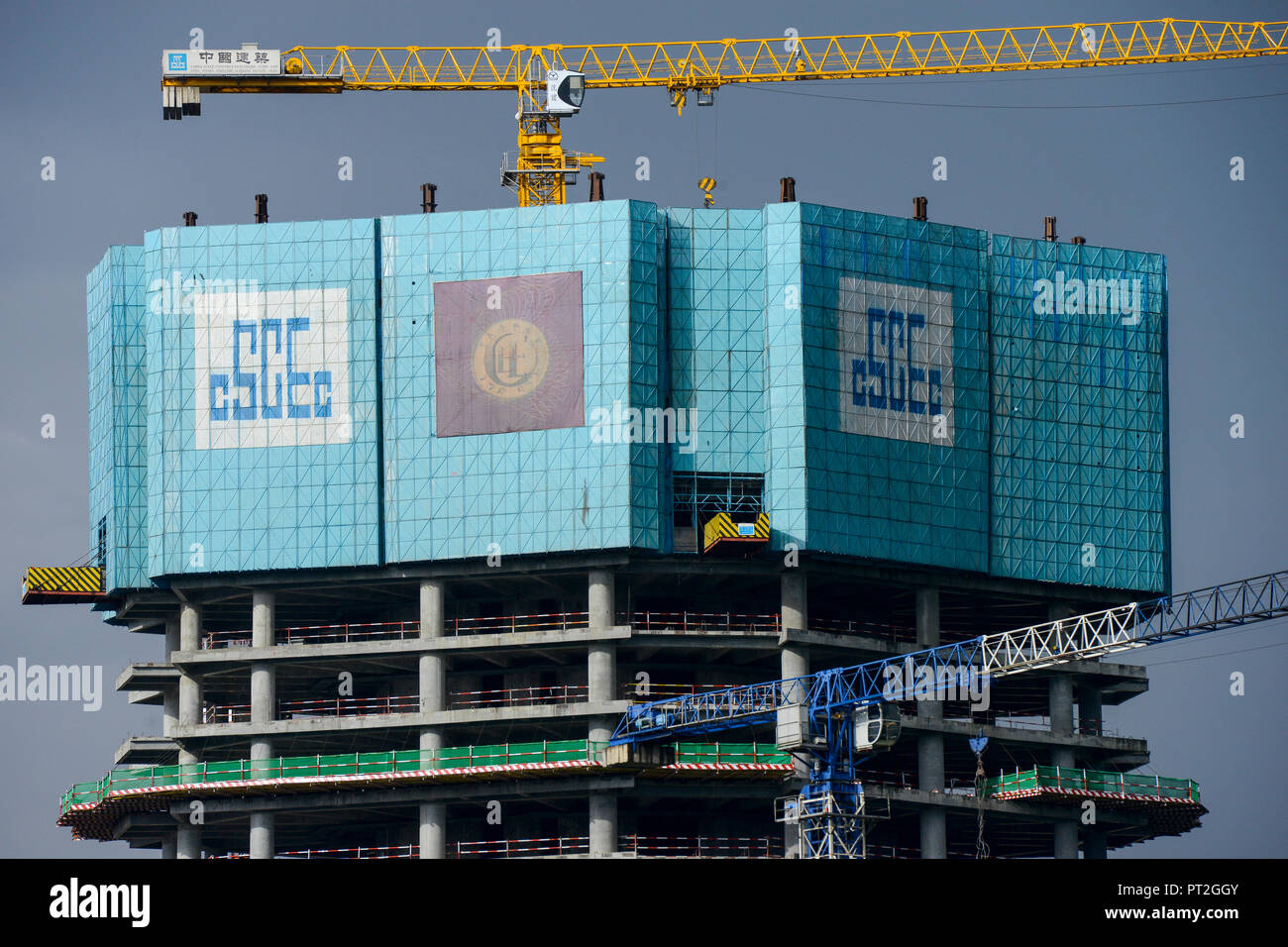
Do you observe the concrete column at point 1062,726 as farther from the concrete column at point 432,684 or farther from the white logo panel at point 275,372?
the white logo panel at point 275,372

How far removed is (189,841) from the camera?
15638cm

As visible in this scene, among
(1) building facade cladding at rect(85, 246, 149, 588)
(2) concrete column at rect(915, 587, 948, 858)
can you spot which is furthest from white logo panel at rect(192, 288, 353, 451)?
(2) concrete column at rect(915, 587, 948, 858)

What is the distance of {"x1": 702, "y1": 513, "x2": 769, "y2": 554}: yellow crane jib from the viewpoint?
147 m

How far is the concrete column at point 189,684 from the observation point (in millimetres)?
157125

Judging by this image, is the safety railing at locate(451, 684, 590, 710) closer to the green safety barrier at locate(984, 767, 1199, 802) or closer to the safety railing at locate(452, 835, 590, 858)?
the safety railing at locate(452, 835, 590, 858)

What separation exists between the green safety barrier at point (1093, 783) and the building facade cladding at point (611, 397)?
1329cm

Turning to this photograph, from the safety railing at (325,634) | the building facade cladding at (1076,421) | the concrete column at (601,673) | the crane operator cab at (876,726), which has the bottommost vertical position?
the crane operator cab at (876,726)

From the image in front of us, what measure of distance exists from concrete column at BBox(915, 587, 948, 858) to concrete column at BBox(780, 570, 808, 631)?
8530mm

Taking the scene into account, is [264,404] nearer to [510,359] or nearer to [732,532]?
[510,359]

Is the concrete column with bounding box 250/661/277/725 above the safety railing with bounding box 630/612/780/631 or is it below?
below

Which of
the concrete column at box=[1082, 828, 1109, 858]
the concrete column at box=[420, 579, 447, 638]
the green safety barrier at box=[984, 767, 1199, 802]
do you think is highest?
the concrete column at box=[420, 579, 447, 638]

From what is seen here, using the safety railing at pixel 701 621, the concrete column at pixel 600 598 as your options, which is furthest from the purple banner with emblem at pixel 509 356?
the safety railing at pixel 701 621
